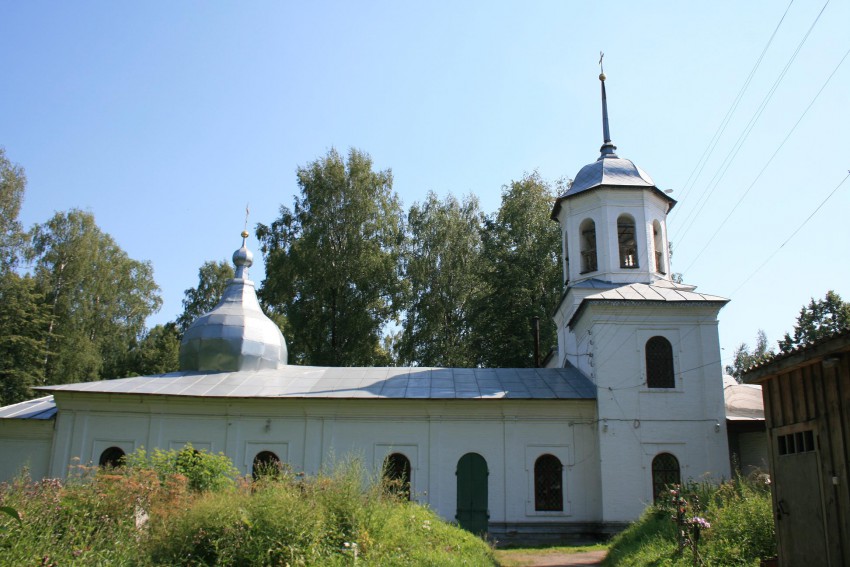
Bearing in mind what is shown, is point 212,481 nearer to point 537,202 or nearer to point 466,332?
point 466,332

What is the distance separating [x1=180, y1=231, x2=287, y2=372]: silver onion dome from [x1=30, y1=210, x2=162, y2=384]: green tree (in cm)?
1466

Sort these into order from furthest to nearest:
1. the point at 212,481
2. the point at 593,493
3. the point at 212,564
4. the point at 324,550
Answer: the point at 593,493 < the point at 212,481 < the point at 324,550 < the point at 212,564

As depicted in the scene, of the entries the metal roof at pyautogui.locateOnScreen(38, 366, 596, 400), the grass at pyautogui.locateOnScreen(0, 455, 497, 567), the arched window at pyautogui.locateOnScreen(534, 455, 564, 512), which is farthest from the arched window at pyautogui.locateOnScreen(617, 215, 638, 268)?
the grass at pyautogui.locateOnScreen(0, 455, 497, 567)

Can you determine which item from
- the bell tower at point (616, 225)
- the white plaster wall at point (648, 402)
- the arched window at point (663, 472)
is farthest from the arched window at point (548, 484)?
the bell tower at point (616, 225)

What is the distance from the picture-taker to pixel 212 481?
479 inches

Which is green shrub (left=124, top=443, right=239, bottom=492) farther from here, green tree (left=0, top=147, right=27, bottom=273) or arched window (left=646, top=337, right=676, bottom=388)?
green tree (left=0, top=147, right=27, bottom=273)

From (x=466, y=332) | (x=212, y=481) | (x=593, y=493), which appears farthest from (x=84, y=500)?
(x=466, y=332)

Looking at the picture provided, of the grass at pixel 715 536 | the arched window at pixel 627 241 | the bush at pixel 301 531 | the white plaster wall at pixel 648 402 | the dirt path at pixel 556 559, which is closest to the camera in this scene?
the bush at pixel 301 531

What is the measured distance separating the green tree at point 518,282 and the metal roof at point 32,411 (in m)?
17.0

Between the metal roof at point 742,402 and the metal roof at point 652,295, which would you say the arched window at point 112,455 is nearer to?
the metal roof at point 652,295

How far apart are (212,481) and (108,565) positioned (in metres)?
4.58

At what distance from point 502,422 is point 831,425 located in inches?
435

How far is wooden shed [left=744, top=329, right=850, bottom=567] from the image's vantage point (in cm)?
754

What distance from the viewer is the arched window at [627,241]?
20.2 m
